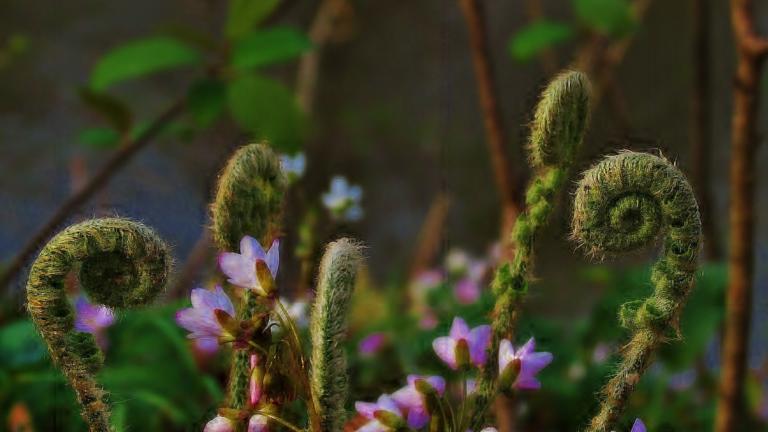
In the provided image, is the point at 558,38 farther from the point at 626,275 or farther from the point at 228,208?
the point at 228,208

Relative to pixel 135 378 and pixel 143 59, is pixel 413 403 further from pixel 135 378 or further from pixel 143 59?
pixel 143 59

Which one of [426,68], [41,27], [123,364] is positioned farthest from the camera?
[426,68]

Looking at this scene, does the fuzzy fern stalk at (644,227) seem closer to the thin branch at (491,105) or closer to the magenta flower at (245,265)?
the magenta flower at (245,265)

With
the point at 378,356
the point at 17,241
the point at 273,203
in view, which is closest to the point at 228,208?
the point at 273,203

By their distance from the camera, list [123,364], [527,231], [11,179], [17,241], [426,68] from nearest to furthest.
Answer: [527,231]
[123,364]
[17,241]
[11,179]
[426,68]

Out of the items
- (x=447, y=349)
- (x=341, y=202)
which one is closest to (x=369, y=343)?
(x=341, y=202)

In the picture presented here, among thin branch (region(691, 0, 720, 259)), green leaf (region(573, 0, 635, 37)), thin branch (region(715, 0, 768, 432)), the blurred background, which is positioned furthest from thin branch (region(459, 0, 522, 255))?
thin branch (region(691, 0, 720, 259))

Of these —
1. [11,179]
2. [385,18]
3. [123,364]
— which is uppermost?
[385,18]
